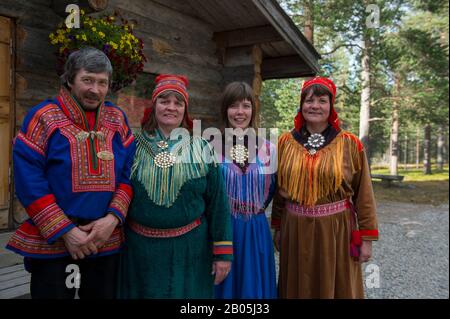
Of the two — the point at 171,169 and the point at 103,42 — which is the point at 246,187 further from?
the point at 103,42

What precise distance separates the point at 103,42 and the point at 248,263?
2094 mm

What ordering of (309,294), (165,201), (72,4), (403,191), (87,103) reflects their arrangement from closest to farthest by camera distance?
(87,103) → (165,201) → (309,294) → (72,4) → (403,191)

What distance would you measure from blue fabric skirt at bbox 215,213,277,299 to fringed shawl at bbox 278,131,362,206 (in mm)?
319

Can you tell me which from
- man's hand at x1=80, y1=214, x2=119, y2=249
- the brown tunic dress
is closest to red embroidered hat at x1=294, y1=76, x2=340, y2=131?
the brown tunic dress

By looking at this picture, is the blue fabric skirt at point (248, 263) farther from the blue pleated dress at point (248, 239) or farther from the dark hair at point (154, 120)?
the dark hair at point (154, 120)

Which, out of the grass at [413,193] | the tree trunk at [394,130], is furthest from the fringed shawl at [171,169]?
the tree trunk at [394,130]

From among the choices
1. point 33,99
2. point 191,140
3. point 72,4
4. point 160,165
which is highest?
point 72,4

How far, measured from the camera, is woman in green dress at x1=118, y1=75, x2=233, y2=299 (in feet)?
6.45

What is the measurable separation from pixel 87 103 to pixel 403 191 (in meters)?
15.2

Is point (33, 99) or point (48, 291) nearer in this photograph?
point (48, 291)

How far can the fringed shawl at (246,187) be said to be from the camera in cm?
237

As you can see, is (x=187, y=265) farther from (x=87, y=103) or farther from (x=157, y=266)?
(x=87, y=103)

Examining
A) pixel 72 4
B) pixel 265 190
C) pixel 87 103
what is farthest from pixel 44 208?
pixel 72 4

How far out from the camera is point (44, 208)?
65.2 inches
